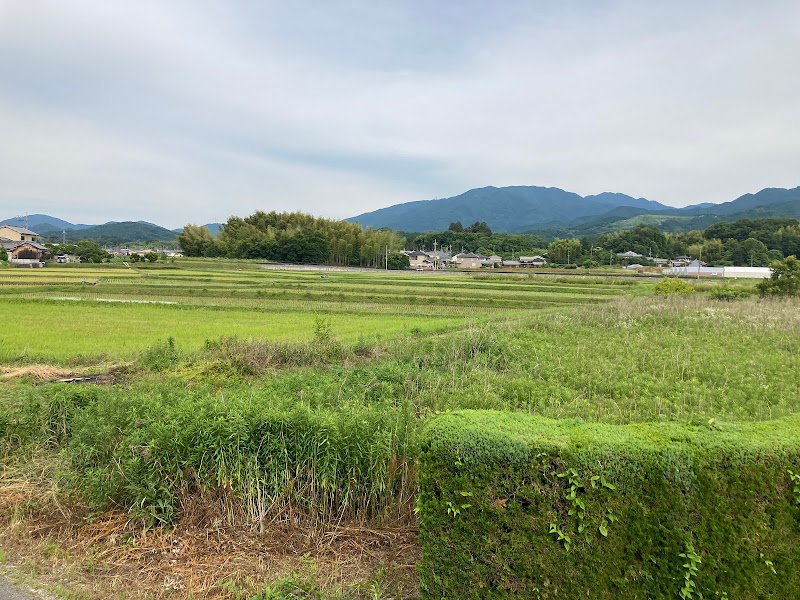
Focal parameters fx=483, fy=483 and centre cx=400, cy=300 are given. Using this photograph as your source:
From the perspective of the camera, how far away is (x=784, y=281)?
1083 inches

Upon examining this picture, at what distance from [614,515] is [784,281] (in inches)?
1255

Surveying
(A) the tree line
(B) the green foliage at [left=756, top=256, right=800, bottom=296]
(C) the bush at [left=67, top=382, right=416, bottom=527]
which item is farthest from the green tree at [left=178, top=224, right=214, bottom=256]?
(C) the bush at [left=67, top=382, right=416, bottom=527]

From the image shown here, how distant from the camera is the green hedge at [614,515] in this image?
10.3 ft

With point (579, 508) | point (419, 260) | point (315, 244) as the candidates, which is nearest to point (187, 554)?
point (579, 508)

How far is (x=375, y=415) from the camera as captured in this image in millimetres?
5504

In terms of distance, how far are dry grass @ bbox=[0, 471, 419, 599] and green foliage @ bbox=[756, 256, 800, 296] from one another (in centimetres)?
3141

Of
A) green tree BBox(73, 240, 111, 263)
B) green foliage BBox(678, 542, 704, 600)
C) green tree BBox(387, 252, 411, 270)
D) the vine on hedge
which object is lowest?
green tree BBox(387, 252, 411, 270)

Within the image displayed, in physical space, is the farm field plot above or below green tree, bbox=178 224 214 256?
below

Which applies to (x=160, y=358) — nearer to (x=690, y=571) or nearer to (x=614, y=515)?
(x=614, y=515)

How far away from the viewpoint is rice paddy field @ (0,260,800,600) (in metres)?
4.34

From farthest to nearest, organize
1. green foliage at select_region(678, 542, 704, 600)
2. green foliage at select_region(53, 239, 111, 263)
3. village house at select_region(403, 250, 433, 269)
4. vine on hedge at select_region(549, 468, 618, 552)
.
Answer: village house at select_region(403, 250, 433, 269), green foliage at select_region(53, 239, 111, 263), vine on hedge at select_region(549, 468, 618, 552), green foliage at select_region(678, 542, 704, 600)

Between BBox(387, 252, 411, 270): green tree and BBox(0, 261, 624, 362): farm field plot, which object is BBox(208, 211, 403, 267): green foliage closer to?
BBox(387, 252, 411, 270): green tree

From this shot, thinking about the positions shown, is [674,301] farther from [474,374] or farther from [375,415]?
[375,415]

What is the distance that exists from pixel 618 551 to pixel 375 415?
290 centimetres
